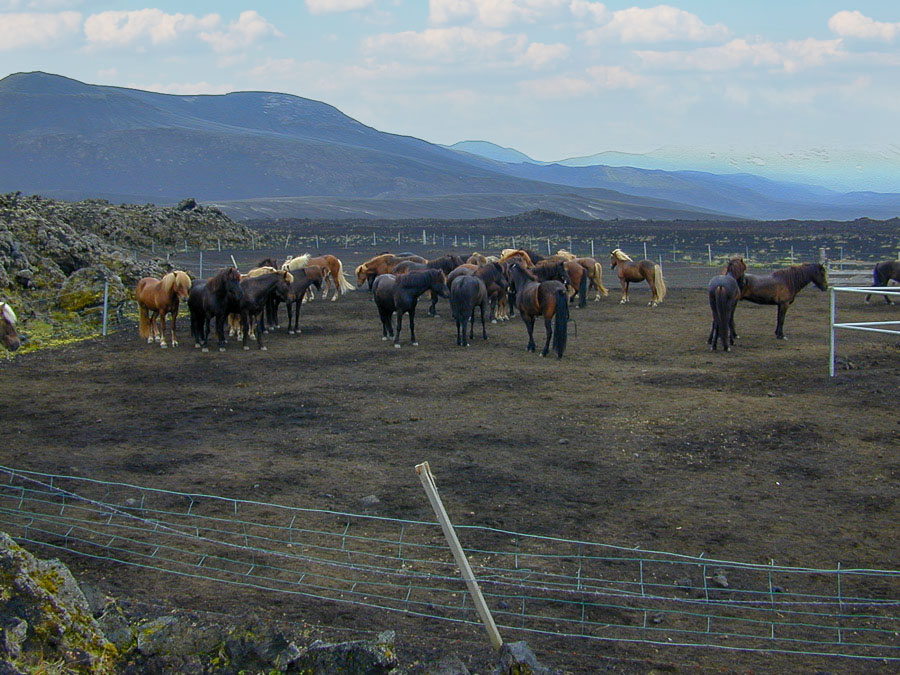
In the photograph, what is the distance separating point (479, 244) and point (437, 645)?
4872cm

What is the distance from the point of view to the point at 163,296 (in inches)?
644

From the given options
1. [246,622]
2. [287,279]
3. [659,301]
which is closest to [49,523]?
[246,622]

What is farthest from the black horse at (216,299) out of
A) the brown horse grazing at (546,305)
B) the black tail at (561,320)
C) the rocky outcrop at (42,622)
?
the rocky outcrop at (42,622)

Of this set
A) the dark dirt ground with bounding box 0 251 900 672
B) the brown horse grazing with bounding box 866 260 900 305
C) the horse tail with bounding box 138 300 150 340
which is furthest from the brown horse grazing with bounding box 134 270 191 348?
the brown horse grazing with bounding box 866 260 900 305

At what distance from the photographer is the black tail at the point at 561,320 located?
1495 centimetres

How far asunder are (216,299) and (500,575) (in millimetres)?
11028

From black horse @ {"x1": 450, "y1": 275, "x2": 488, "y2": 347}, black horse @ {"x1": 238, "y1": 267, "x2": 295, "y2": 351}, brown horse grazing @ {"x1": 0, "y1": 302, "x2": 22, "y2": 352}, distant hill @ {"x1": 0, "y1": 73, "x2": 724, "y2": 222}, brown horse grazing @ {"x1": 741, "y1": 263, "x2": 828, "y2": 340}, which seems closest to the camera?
brown horse grazing @ {"x1": 0, "y1": 302, "x2": 22, "y2": 352}

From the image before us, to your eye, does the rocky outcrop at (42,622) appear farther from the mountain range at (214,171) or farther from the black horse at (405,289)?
the mountain range at (214,171)

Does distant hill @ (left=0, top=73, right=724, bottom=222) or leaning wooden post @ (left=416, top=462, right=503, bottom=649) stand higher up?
distant hill @ (left=0, top=73, right=724, bottom=222)

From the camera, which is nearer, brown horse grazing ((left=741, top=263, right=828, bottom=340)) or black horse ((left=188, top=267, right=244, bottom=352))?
black horse ((left=188, top=267, right=244, bottom=352))

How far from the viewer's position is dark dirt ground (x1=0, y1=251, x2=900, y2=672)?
6.68m

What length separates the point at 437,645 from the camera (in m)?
5.20

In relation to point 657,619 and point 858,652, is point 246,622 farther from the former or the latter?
point 858,652

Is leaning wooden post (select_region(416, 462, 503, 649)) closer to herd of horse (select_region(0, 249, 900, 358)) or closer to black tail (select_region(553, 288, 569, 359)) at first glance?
herd of horse (select_region(0, 249, 900, 358))
